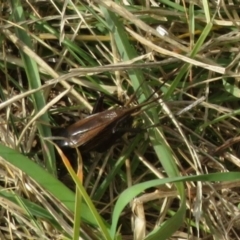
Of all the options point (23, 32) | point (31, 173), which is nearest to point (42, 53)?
point (23, 32)

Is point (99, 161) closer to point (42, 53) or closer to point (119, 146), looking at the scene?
point (119, 146)

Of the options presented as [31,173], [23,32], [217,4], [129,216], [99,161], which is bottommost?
[129,216]

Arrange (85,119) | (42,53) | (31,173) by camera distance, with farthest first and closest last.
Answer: (42,53)
(85,119)
(31,173)

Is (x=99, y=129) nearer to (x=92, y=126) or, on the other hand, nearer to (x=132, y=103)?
(x=92, y=126)
